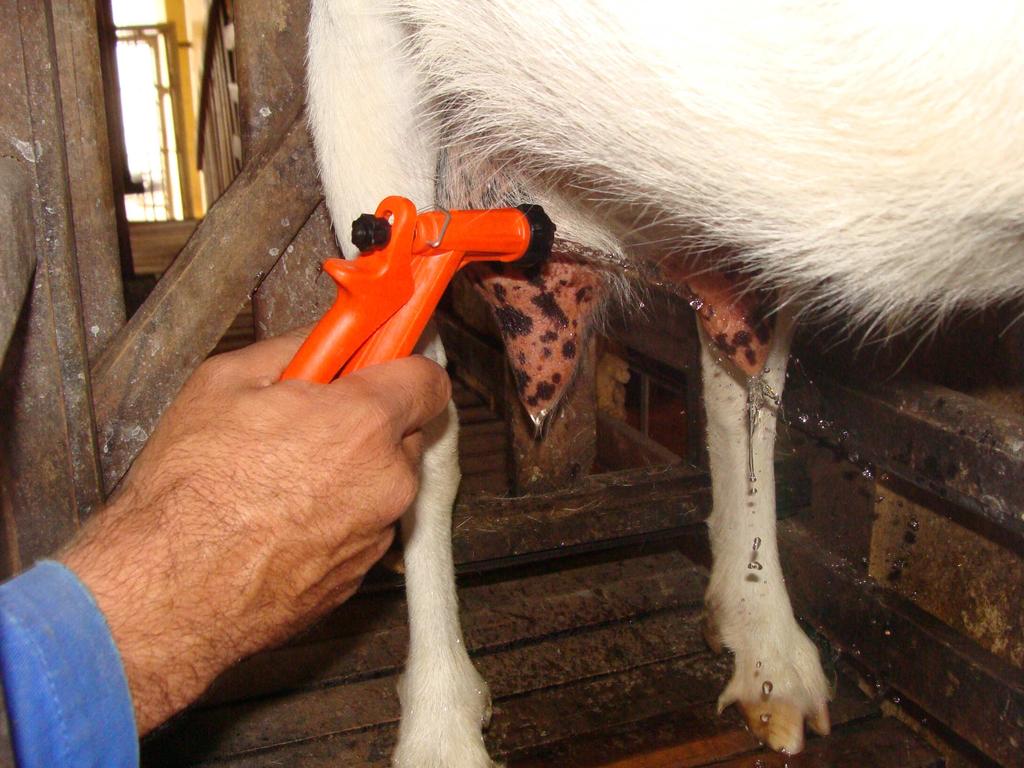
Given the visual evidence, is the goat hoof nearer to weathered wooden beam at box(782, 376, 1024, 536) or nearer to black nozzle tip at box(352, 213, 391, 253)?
weathered wooden beam at box(782, 376, 1024, 536)

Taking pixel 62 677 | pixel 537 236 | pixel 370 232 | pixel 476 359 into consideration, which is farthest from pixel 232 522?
pixel 476 359

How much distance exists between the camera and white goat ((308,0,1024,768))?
653mm

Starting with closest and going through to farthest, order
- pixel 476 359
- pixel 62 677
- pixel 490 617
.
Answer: pixel 62 677, pixel 490 617, pixel 476 359

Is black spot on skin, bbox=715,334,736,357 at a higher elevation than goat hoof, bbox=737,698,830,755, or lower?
higher

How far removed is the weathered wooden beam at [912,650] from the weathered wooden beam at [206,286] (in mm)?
1121

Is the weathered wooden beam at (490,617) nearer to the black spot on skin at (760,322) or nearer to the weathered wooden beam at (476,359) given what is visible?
the black spot on skin at (760,322)

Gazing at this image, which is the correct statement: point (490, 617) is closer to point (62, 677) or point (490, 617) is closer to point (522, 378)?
point (522, 378)

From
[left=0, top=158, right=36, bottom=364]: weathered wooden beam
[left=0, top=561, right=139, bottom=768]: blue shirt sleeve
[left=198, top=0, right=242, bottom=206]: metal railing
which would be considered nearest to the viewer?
[left=0, top=561, right=139, bottom=768]: blue shirt sleeve

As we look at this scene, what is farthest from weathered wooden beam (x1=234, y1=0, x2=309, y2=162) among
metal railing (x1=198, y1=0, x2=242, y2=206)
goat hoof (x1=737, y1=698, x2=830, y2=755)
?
metal railing (x1=198, y1=0, x2=242, y2=206)

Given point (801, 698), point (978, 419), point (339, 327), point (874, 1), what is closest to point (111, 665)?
point (339, 327)

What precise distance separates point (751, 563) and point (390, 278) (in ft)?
3.32

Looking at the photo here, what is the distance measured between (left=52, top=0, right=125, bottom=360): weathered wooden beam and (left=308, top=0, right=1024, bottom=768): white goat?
1.39 feet

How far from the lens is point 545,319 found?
141 cm

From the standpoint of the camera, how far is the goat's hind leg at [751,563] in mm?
1445
